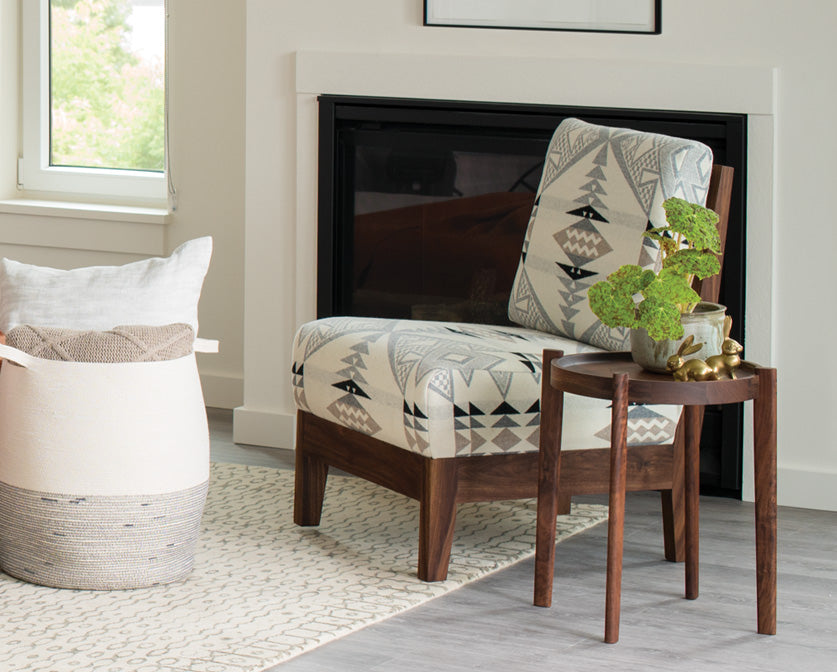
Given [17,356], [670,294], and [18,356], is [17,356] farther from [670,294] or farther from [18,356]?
[670,294]

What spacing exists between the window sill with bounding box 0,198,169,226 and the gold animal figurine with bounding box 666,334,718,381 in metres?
2.34

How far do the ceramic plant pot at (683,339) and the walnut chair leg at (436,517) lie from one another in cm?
44

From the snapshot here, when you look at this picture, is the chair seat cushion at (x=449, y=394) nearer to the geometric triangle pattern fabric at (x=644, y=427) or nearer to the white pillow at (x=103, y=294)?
the geometric triangle pattern fabric at (x=644, y=427)

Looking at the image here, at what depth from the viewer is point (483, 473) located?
7.70 feet

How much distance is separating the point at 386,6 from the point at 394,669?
1.91 m

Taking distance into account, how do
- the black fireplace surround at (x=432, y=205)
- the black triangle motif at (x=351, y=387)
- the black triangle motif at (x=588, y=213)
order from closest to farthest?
1. the black triangle motif at (x=351, y=387)
2. the black triangle motif at (x=588, y=213)
3. the black fireplace surround at (x=432, y=205)

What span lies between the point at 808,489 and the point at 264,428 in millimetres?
1489

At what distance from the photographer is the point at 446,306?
10.9 feet

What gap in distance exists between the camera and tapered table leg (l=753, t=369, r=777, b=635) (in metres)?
2.03

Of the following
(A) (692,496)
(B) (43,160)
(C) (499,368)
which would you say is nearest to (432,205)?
(C) (499,368)

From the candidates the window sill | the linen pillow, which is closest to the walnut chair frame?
the linen pillow

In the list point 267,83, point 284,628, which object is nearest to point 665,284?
point 284,628

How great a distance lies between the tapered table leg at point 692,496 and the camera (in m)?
2.26

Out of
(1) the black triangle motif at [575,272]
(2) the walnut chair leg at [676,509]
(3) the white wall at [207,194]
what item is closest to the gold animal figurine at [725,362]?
(2) the walnut chair leg at [676,509]
